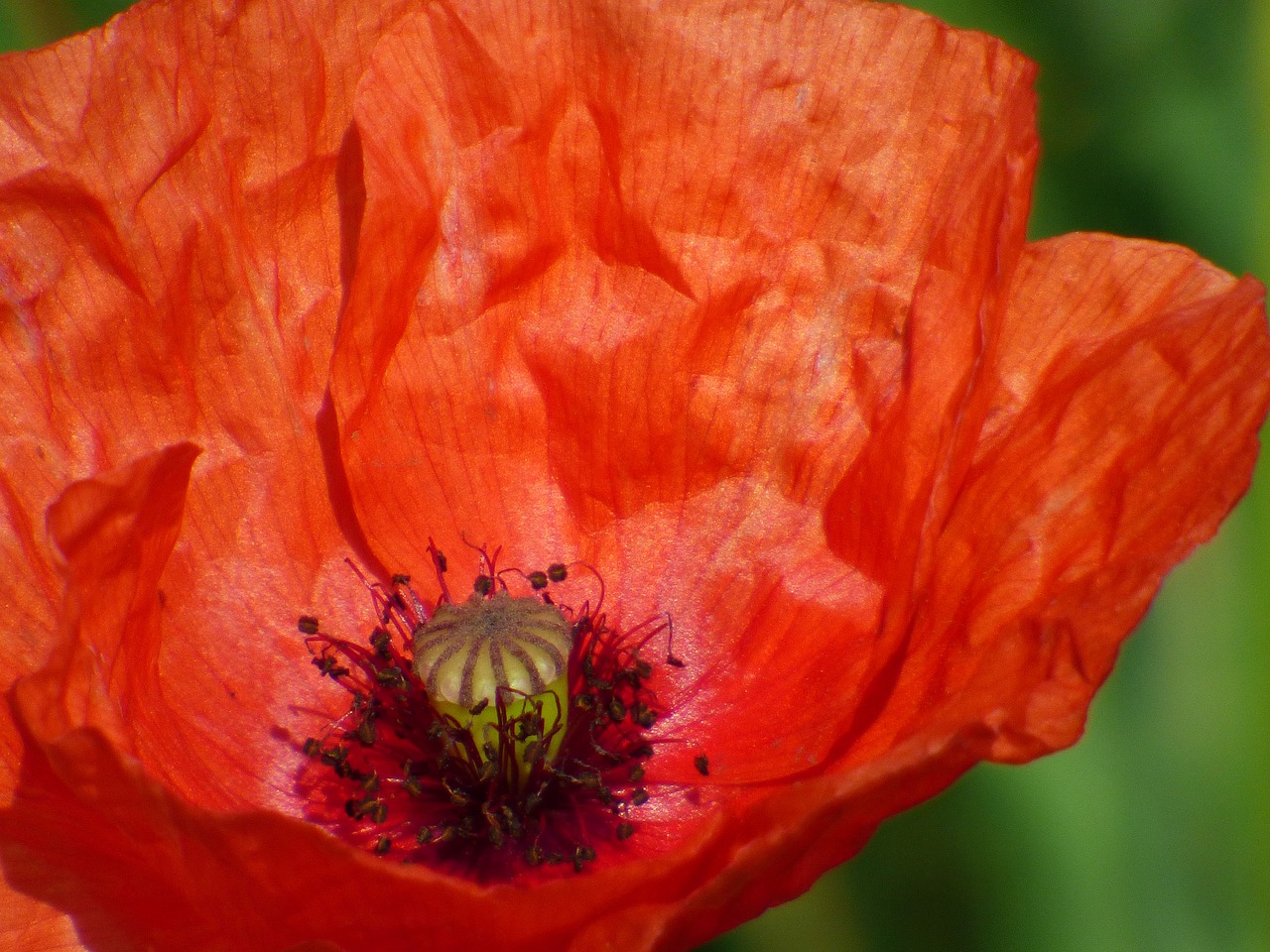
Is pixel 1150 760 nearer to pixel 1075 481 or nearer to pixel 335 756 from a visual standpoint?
pixel 1075 481

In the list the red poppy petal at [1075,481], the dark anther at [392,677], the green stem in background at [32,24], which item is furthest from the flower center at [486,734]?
the green stem in background at [32,24]

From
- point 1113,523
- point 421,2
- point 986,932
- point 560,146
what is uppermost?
point 421,2

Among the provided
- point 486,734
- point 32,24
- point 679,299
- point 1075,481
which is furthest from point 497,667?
point 32,24

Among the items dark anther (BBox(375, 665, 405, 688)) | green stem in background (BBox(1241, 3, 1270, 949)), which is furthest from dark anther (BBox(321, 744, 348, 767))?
green stem in background (BBox(1241, 3, 1270, 949))

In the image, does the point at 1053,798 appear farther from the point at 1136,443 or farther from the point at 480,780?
the point at 480,780

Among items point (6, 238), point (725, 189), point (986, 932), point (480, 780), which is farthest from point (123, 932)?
point (725, 189)
